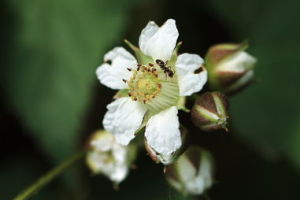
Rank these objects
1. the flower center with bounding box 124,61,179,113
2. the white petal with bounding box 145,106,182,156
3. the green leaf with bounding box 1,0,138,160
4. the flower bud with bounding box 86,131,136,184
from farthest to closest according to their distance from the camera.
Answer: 1. the green leaf with bounding box 1,0,138,160
2. the flower bud with bounding box 86,131,136,184
3. the flower center with bounding box 124,61,179,113
4. the white petal with bounding box 145,106,182,156

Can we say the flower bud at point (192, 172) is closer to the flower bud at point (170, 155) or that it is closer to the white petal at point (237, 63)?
the flower bud at point (170, 155)

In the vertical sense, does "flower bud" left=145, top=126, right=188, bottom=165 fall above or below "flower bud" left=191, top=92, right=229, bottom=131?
below

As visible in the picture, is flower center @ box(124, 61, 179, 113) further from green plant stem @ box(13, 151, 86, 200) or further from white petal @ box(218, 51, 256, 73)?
green plant stem @ box(13, 151, 86, 200)

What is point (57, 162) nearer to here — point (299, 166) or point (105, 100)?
point (105, 100)

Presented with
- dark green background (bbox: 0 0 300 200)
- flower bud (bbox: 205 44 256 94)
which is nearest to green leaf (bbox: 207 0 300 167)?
dark green background (bbox: 0 0 300 200)

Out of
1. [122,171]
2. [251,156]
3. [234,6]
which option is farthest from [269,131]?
[122,171]

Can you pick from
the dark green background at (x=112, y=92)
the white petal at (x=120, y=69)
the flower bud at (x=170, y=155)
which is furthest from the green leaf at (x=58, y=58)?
the flower bud at (x=170, y=155)

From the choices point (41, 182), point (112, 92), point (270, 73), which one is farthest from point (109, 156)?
A: point (270, 73)

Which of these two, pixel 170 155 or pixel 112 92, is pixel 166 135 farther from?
pixel 112 92
